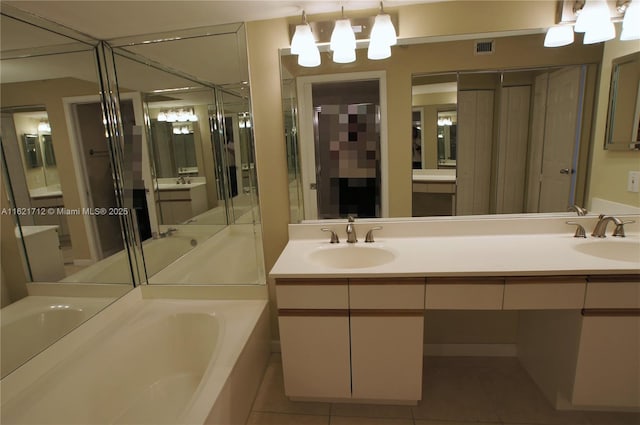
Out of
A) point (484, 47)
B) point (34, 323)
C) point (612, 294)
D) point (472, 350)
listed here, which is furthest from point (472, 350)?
point (34, 323)

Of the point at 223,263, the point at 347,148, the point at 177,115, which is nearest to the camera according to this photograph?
the point at 347,148

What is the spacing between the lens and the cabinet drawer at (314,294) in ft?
5.02

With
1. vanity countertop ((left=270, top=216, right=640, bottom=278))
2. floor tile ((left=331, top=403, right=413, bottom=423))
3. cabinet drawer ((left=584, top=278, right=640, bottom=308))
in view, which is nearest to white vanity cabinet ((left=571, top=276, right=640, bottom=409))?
cabinet drawer ((left=584, top=278, right=640, bottom=308))

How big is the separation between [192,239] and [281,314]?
102cm

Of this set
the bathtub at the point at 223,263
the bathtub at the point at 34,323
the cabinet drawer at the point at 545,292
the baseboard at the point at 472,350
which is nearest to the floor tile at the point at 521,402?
the baseboard at the point at 472,350

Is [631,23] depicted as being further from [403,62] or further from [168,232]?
[168,232]

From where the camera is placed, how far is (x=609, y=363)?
1.50m

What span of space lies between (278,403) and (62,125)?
1.84 m

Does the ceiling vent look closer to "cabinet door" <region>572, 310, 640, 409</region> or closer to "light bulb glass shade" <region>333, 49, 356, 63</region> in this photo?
"light bulb glass shade" <region>333, 49, 356, 63</region>

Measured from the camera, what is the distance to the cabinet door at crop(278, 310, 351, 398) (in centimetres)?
158

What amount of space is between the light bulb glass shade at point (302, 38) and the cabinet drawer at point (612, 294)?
5.78 feet

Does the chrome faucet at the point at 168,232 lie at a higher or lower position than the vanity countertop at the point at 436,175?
lower

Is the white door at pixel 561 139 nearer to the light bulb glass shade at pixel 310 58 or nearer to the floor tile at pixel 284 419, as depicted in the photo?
the light bulb glass shade at pixel 310 58

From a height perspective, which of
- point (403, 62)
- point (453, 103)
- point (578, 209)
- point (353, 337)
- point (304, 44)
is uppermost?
point (304, 44)
